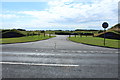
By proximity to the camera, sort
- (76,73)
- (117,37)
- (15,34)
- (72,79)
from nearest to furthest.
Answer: (72,79) → (76,73) → (117,37) → (15,34)

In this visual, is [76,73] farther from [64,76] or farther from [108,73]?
[108,73]

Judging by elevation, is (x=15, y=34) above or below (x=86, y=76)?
above

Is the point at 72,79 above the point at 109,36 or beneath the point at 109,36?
beneath

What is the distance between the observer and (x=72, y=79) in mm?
4855

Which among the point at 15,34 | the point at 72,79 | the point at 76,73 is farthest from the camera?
the point at 15,34

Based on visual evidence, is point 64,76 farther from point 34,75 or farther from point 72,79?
point 34,75

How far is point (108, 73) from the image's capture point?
562cm

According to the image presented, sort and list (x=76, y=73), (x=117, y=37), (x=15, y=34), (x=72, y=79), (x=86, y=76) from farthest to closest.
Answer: (x=15, y=34), (x=117, y=37), (x=76, y=73), (x=86, y=76), (x=72, y=79)

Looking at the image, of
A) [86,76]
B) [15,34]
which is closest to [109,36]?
[15,34]

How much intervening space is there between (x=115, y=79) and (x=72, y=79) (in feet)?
5.93

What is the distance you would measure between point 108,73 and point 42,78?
3.09m

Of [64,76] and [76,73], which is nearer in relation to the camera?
[64,76]

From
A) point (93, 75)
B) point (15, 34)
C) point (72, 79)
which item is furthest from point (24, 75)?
point (15, 34)

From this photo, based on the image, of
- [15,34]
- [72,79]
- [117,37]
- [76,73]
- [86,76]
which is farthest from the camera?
[15,34]
